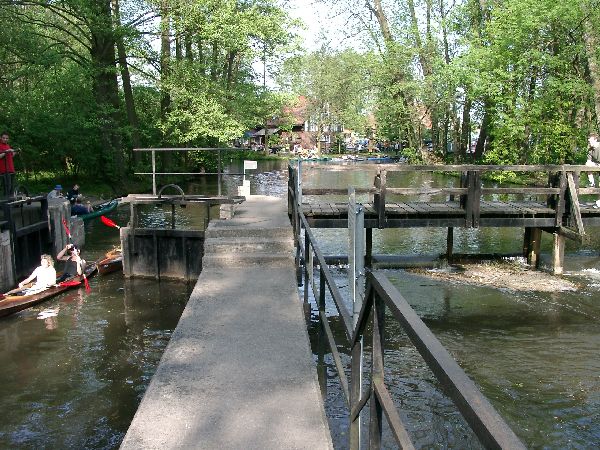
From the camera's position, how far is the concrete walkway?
13.5 ft

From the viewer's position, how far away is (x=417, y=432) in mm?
7230

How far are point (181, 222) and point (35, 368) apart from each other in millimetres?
14213

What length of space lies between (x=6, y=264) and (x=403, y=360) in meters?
9.56

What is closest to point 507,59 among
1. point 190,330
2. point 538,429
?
point 538,429

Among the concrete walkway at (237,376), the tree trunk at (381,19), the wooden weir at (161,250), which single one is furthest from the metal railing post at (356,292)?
the tree trunk at (381,19)

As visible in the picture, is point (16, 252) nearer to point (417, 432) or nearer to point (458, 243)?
point (417, 432)

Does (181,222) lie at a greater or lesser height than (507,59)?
lesser

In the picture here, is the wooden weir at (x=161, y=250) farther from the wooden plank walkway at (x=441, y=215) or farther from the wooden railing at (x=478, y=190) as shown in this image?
the wooden railing at (x=478, y=190)

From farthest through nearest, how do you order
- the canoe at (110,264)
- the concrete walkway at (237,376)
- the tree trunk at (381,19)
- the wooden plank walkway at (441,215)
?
the tree trunk at (381,19) < the canoe at (110,264) < the wooden plank walkway at (441,215) < the concrete walkway at (237,376)

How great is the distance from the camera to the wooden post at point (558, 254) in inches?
567

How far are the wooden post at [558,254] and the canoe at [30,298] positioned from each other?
38.6ft

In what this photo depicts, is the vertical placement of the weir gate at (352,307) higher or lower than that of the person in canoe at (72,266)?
higher

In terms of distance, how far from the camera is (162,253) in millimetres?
15094

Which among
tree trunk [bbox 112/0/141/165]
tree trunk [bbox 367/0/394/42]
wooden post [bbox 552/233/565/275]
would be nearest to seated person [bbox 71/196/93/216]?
tree trunk [bbox 112/0/141/165]
